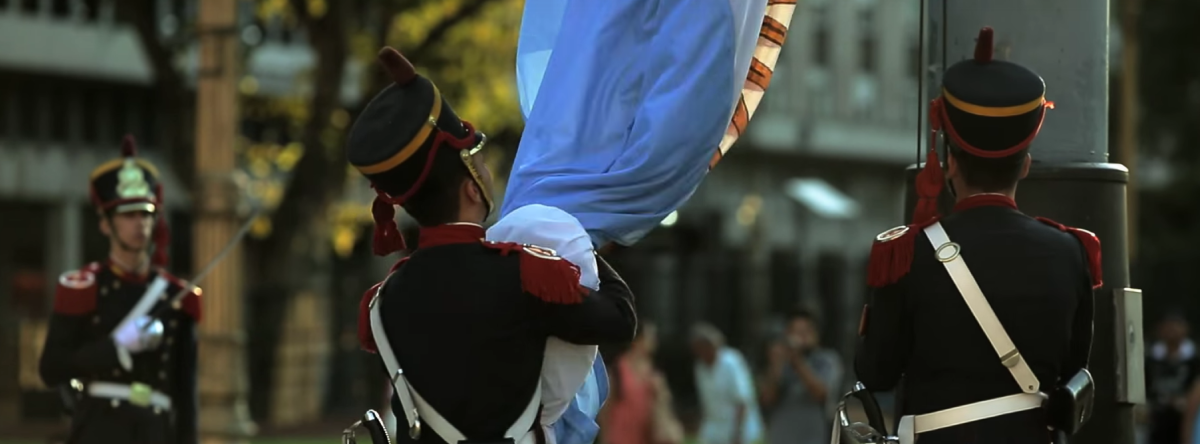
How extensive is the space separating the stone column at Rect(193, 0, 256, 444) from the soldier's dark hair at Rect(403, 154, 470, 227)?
7080 millimetres

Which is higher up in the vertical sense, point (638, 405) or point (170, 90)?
point (170, 90)

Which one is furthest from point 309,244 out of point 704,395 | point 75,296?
point 75,296

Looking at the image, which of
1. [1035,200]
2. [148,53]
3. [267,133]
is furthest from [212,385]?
[267,133]

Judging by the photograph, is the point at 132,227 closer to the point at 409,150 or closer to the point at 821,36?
the point at 409,150

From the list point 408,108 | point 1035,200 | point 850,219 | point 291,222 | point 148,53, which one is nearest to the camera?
point 408,108

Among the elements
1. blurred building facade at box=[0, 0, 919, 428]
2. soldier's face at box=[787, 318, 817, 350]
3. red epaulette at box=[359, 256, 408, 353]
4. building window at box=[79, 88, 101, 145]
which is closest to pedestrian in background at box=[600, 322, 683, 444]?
soldier's face at box=[787, 318, 817, 350]

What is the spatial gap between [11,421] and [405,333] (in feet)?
81.6

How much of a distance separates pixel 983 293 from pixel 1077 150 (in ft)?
3.76

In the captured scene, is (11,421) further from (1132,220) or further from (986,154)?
(986,154)

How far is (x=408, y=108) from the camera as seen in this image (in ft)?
16.5

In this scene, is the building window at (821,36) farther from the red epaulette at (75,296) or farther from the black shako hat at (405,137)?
the black shako hat at (405,137)

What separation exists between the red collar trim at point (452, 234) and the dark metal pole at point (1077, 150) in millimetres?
1648

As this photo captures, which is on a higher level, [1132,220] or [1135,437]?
[1135,437]

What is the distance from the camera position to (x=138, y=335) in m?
8.37
